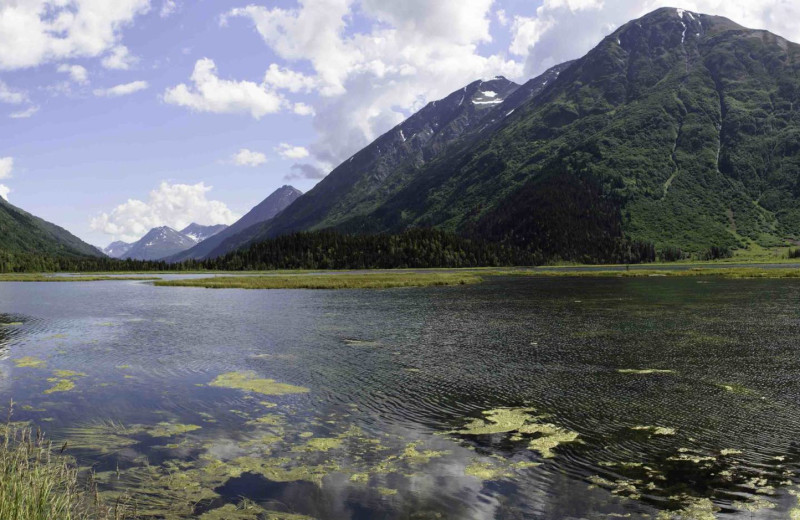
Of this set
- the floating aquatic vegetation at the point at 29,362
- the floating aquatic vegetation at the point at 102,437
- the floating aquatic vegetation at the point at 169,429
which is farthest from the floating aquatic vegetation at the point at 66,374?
the floating aquatic vegetation at the point at 169,429

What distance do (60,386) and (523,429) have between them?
26586mm

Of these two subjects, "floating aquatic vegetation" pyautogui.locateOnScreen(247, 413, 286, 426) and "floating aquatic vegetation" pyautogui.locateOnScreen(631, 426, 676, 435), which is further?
"floating aquatic vegetation" pyautogui.locateOnScreen(247, 413, 286, 426)

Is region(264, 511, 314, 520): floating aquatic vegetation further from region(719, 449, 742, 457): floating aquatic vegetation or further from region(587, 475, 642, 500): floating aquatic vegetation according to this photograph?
region(719, 449, 742, 457): floating aquatic vegetation

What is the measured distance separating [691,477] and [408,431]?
10.4 meters

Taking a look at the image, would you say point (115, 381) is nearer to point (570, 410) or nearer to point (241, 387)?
point (241, 387)

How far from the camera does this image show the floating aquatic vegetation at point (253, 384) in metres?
28.7

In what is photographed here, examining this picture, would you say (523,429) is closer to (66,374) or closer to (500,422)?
(500,422)

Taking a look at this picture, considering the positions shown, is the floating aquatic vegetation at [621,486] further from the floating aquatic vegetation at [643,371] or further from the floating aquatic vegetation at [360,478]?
the floating aquatic vegetation at [643,371]

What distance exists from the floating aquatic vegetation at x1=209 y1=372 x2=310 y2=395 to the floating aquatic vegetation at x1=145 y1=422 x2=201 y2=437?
6071mm

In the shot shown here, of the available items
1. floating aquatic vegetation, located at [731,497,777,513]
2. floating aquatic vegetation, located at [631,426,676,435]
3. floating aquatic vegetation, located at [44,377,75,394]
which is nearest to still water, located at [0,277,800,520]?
floating aquatic vegetation, located at [731,497,777,513]

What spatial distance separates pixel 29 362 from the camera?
37.3m

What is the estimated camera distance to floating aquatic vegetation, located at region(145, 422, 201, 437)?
70.4ft

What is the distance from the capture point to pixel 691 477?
1639cm

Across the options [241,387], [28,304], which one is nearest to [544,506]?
[241,387]
